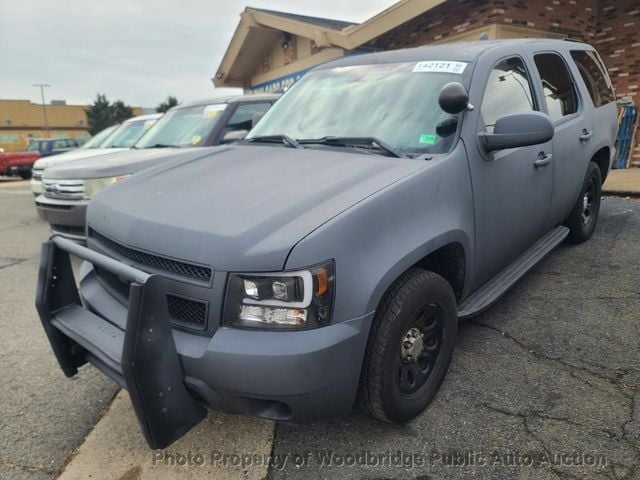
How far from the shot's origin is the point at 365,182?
2.21 m

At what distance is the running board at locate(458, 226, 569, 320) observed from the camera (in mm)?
2742

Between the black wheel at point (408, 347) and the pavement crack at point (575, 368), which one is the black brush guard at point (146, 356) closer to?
the black wheel at point (408, 347)

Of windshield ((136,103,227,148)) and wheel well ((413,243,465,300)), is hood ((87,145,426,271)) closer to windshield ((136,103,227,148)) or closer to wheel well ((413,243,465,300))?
wheel well ((413,243,465,300))

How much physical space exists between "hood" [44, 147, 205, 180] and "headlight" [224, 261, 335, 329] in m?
3.84

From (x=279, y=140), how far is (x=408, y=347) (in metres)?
1.60

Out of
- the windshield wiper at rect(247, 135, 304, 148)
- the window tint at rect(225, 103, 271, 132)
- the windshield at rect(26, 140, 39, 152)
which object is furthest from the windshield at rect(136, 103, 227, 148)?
the windshield at rect(26, 140, 39, 152)

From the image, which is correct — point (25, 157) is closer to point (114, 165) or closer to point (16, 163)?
point (16, 163)

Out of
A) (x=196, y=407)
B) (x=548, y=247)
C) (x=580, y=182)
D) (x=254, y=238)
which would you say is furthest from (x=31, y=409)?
(x=580, y=182)

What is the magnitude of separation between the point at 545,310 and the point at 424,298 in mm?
1757

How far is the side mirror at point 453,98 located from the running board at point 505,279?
3.68ft

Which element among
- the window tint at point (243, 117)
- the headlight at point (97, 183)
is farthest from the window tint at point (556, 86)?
the headlight at point (97, 183)

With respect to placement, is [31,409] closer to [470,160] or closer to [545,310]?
[470,160]

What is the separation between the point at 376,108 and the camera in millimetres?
2881

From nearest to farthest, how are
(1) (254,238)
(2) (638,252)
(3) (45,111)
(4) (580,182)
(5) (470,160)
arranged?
(1) (254,238)
(5) (470,160)
(4) (580,182)
(2) (638,252)
(3) (45,111)
